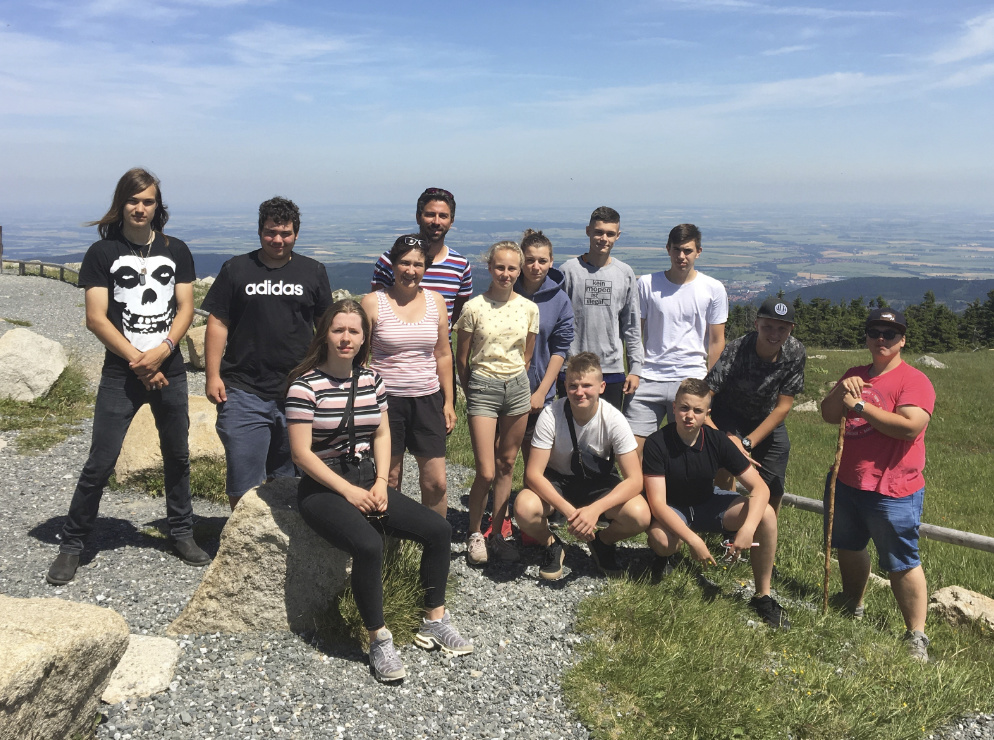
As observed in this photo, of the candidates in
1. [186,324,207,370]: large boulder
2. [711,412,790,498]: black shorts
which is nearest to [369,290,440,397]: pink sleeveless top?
[711,412,790,498]: black shorts

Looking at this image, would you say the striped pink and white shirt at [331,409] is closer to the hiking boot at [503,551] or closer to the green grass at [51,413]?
the hiking boot at [503,551]

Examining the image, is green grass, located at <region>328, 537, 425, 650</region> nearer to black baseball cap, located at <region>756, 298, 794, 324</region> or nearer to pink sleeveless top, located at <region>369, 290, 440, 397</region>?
pink sleeveless top, located at <region>369, 290, 440, 397</region>

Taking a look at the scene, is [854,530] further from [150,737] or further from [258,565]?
[150,737]

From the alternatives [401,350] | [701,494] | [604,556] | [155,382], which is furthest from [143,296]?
[701,494]

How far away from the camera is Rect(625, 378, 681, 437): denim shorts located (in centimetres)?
640

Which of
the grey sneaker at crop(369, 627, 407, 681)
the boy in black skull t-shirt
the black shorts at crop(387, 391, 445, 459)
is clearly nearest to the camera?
the grey sneaker at crop(369, 627, 407, 681)

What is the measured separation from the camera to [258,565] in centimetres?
464

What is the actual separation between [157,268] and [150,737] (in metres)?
3.17

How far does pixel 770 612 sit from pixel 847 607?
41.0 inches

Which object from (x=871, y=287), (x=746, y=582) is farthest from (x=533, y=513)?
(x=871, y=287)

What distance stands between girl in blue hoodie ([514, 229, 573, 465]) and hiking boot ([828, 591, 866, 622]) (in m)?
3.06

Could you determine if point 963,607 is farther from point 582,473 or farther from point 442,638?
point 442,638

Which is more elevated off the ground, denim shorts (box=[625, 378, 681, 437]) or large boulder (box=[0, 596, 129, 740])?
denim shorts (box=[625, 378, 681, 437])

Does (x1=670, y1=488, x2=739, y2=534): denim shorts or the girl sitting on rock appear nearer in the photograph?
the girl sitting on rock
